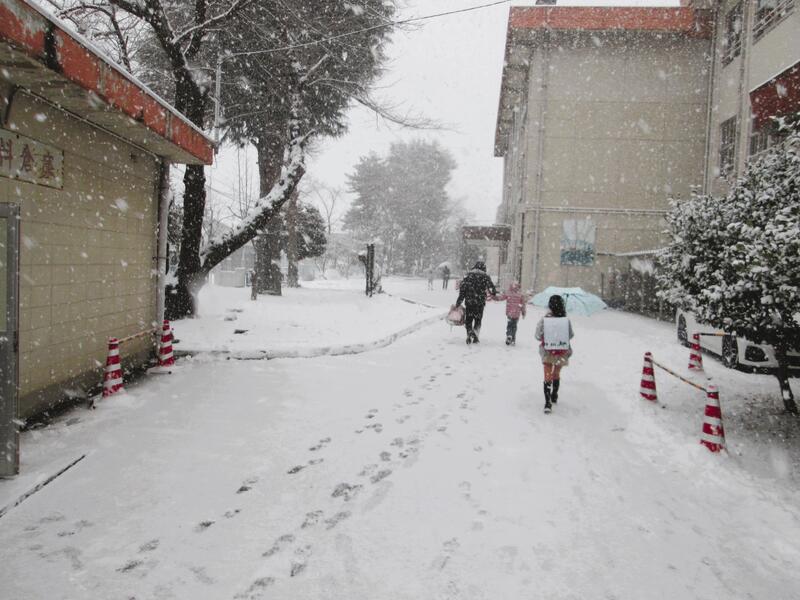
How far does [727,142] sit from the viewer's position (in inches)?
736

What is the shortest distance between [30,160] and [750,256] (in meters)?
7.59

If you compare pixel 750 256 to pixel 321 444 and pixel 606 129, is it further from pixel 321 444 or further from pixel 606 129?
pixel 606 129

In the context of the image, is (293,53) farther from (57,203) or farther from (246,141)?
(57,203)

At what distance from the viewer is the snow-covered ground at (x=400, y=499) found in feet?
9.89

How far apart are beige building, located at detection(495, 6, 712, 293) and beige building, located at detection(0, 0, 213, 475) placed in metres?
17.9

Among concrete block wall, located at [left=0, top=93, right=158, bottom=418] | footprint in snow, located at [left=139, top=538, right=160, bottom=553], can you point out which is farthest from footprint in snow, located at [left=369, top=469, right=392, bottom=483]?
concrete block wall, located at [left=0, top=93, right=158, bottom=418]

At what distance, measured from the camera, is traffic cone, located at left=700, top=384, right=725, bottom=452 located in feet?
17.6

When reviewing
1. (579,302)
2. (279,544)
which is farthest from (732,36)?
(279,544)

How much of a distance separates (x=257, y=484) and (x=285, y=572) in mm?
1310

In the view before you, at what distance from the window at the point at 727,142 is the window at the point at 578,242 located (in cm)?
559

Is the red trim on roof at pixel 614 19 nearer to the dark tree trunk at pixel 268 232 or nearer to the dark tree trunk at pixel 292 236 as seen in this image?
the dark tree trunk at pixel 268 232

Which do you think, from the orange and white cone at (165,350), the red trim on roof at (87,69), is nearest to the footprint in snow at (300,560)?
the red trim on roof at (87,69)

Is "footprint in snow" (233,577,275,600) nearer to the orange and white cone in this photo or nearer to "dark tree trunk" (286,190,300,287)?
the orange and white cone

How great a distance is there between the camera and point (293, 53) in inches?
510
